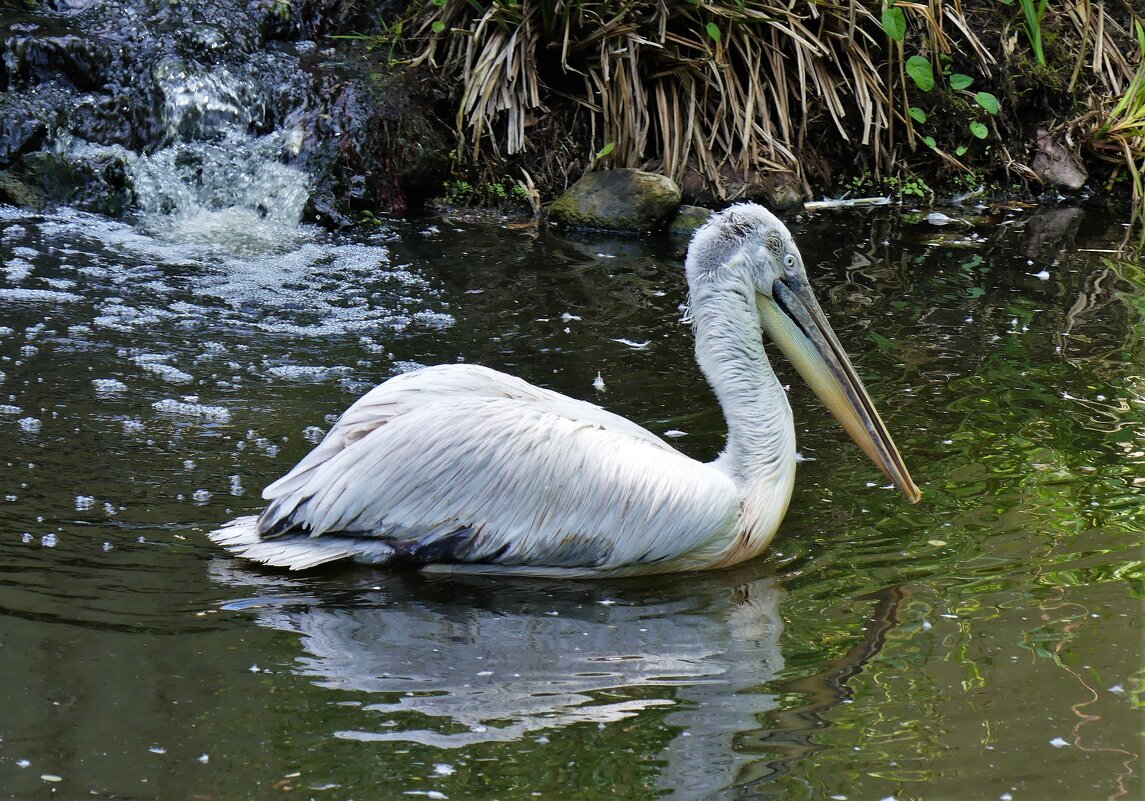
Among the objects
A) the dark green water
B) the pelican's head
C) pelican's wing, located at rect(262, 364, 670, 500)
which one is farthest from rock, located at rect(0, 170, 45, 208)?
the pelican's head

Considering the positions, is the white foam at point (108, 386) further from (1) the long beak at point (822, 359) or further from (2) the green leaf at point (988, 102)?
(2) the green leaf at point (988, 102)

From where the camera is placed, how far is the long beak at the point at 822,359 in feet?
12.4

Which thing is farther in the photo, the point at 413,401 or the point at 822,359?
the point at 822,359

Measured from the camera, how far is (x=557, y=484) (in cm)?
340

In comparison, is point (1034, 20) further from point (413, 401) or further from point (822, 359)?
point (413, 401)

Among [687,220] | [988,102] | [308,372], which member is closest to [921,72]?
[988,102]

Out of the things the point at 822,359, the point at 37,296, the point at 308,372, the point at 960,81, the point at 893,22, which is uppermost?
the point at 893,22

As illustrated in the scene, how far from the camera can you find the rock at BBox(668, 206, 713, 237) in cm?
696

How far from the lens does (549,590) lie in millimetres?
3416

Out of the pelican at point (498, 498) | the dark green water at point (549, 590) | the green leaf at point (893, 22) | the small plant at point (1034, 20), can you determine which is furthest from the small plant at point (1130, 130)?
the pelican at point (498, 498)

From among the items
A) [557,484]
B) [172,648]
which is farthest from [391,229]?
[172,648]

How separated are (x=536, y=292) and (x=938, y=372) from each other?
6.19ft

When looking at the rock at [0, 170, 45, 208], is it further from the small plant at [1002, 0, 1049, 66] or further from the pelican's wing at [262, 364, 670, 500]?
the small plant at [1002, 0, 1049, 66]

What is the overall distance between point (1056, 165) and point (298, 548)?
6.43m
